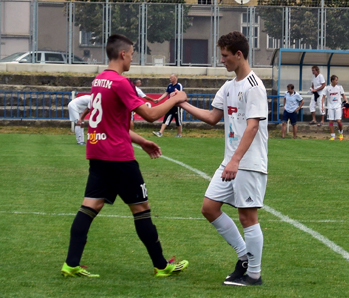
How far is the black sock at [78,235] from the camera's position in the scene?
5250mm

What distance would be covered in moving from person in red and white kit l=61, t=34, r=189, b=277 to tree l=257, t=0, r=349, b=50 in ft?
80.4

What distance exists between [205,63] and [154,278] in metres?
24.5

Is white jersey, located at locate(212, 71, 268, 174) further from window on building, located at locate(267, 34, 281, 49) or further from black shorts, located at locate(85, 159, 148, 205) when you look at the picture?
window on building, located at locate(267, 34, 281, 49)

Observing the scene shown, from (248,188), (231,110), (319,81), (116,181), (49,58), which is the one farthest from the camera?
(49,58)

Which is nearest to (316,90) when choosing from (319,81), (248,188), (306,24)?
(319,81)

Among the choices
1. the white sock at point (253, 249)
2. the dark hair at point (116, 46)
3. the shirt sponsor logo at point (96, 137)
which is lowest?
the white sock at point (253, 249)

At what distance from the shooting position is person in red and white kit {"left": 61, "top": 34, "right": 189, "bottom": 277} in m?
5.18

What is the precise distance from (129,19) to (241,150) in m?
24.0

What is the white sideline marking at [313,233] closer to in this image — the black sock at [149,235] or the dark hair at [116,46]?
the black sock at [149,235]

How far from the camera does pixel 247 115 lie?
495cm

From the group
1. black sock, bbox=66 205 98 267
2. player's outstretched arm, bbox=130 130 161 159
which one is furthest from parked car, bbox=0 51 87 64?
black sock, bbox=66 205 98 267

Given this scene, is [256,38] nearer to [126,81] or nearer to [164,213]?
[164,213]

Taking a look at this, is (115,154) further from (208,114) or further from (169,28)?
(169,28)

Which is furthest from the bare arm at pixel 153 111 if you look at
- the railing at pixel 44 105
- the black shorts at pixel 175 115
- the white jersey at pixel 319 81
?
the white jersey at pixel 319 81
